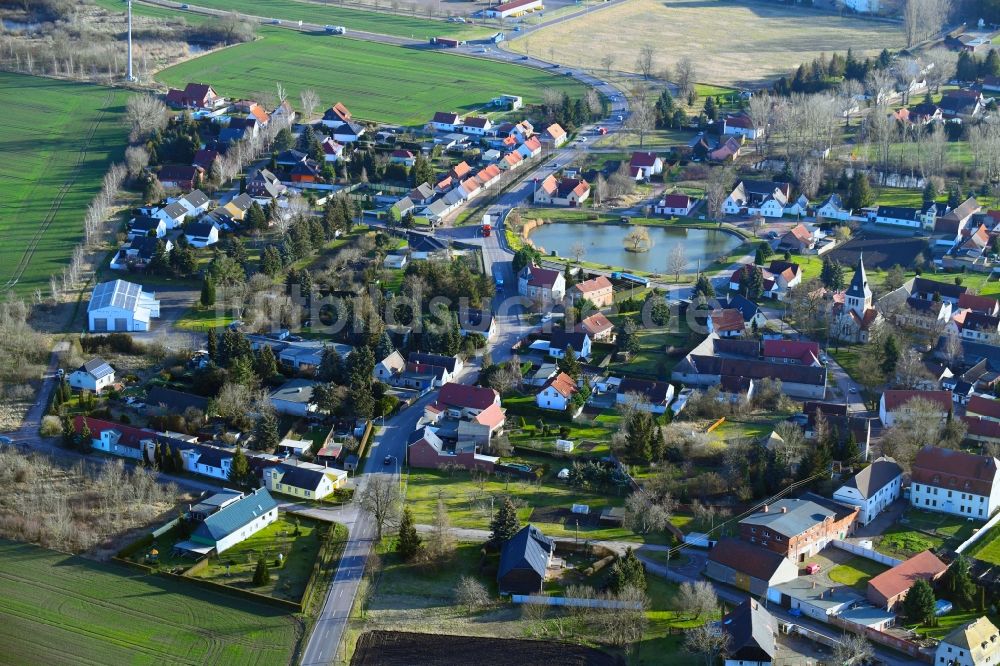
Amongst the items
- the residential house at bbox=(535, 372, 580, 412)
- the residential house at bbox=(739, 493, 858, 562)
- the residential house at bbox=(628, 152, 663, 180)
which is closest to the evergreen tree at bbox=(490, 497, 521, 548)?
the residential house at bbox=(739, 493, 858, 562)

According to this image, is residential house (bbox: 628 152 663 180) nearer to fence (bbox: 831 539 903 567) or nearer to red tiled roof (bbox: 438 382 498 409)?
red tiled roof (bbox: 438 382 498 409)

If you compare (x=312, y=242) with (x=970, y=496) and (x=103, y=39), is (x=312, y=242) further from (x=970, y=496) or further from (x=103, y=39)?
(x=103, y=39)

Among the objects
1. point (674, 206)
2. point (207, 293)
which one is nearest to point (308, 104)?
point (674, 206)

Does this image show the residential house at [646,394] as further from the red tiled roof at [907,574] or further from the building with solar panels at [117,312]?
the building with solar panels at [117,312]

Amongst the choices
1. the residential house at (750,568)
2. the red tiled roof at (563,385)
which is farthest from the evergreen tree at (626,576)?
the red tiled roof at (563,385)

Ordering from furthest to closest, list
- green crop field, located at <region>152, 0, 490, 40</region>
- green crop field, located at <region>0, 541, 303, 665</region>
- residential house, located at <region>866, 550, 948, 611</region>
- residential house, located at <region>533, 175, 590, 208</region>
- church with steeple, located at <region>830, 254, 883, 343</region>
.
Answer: green crop field, located at <region>152, 0, 490, 40</region>
residential house, located at <region>533, 175, 590, 208</region>
church with steeple, located at <region>830, 254, 883, 343</region>
residential house, located at <region>866, 550, 948, 611</region>
green crop field, located at <region>0, 541, 303, 665</region>

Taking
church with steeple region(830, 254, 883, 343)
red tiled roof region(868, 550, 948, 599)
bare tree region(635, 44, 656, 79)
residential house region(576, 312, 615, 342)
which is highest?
bare tree region(635, 44, 656, 79)
